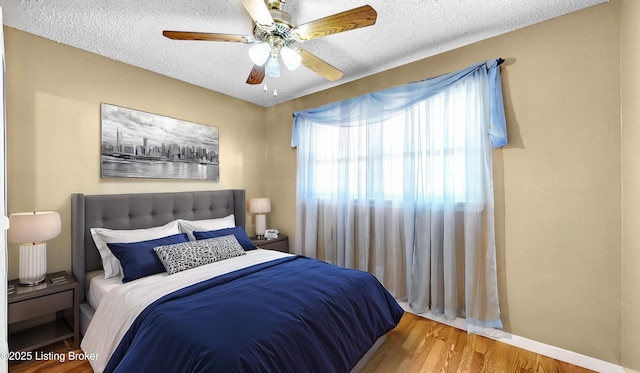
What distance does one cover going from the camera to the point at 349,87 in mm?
3271

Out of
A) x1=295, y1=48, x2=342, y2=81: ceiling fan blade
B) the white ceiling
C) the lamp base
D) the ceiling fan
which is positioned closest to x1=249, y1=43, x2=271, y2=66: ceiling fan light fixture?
the ceiling fan

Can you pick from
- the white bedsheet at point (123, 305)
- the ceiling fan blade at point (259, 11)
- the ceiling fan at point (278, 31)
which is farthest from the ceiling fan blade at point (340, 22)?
the white bedsheet at point (123, 305)

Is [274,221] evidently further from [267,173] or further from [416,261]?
[416,261]

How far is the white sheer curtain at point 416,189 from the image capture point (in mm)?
2346

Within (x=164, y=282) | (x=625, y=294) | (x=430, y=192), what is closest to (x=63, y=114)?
(x=164, y=282)

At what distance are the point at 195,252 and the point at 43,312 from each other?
1.05 metres

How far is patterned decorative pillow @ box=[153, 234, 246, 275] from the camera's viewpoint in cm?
228

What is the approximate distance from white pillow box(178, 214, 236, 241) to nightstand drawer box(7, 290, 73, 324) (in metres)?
1.00

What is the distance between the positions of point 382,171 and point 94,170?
2.79 metres

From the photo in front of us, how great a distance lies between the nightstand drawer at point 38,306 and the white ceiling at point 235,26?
2.05 meters

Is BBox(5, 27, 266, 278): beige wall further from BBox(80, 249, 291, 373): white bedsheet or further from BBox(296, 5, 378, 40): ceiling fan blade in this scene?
BBox(296, 5, 378, 40): ceiling fan blade

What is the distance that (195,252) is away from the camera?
7.93 ft

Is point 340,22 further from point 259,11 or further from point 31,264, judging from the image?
point 31,264

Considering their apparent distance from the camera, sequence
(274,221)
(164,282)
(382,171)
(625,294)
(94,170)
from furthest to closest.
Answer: (274,221) → (382,171) → (94,170) → (164,282) → (625,294)
